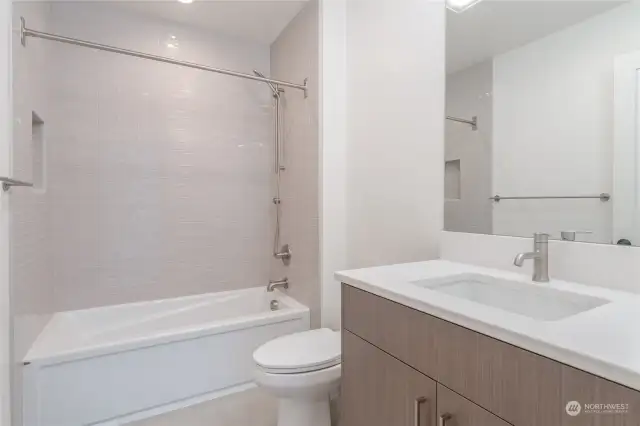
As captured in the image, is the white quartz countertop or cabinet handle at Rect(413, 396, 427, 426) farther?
cabinet handle at Rect(413, 396, 427, 426)

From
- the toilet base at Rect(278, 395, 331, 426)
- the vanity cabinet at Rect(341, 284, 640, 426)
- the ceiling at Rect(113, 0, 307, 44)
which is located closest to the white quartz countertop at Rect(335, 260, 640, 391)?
the vanity cabinet at Rect(341, 284, 640, 426)

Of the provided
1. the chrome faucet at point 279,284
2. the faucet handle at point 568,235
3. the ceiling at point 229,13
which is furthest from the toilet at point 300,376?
the ceiling at point 229,13

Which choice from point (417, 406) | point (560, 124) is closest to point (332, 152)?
point (560, 124)

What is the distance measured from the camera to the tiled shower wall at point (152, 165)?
225 cm

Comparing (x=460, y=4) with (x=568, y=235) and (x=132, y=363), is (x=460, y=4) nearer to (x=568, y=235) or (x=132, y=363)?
(x=568, y=235)

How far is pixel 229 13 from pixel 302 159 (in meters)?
1.15

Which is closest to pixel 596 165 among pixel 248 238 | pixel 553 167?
pixel 553 167

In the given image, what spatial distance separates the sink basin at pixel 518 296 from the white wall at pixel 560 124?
0.72 ft

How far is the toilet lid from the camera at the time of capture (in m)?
1.48

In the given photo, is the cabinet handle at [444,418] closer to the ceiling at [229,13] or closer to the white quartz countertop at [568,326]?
the white quartz countertop at [568,326]

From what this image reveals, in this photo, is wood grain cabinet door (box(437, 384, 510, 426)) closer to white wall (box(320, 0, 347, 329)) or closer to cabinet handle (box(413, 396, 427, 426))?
cabinet handle (box(413, 396, 427, 426))

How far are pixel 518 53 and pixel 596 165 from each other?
505 mm

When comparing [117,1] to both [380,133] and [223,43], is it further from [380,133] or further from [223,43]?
[380,133]

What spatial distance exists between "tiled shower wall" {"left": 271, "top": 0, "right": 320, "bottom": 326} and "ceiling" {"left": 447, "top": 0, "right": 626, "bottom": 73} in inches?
34.5
